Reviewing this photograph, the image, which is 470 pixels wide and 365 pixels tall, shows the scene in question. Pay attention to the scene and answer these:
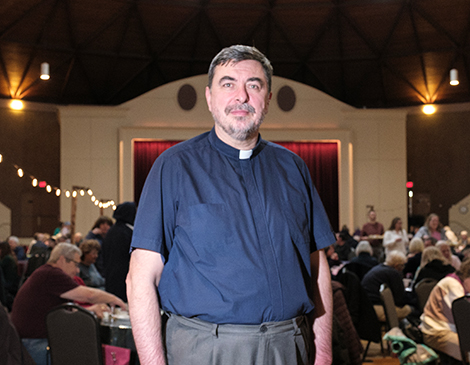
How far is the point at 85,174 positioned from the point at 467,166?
12.3m

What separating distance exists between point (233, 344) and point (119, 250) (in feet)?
12.6

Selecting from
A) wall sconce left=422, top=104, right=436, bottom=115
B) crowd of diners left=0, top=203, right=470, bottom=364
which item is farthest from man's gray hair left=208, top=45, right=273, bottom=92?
wall sconce left=422, top=104, right=436, bottom=115

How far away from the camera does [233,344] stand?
5.61 feet

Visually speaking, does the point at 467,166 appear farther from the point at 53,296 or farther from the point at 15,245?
the point at 53,296

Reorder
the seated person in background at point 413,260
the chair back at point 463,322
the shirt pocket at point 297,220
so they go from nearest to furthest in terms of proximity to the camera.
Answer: the shirt pocket at point 297,220
the chair back at point 463,322
the seated person in background at point 413,260

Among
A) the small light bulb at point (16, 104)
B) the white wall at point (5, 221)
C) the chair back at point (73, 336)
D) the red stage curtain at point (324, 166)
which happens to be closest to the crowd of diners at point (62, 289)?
the chair back at point (73, 336)

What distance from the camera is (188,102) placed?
17531 millimetres

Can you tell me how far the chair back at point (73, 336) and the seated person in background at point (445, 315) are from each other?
2.98 m

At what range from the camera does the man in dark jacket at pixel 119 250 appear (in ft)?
17.7

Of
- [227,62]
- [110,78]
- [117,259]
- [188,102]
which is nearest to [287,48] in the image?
[188,102]

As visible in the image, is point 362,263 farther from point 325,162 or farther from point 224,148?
point 325,162

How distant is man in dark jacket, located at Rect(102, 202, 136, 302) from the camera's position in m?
5.39

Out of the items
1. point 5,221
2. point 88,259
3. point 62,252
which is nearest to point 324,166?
point 5,221

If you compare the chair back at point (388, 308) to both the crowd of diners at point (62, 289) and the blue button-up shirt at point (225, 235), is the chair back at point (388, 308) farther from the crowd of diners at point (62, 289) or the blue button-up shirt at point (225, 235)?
the blue button-up shirt at point (225, 235)
